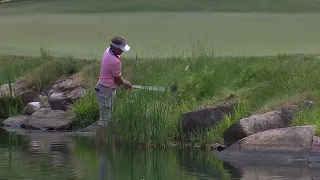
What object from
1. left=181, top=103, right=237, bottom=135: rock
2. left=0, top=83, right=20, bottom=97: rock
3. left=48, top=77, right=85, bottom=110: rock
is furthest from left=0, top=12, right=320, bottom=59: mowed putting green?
left=181, top=103, right=237, bottom=135: rock

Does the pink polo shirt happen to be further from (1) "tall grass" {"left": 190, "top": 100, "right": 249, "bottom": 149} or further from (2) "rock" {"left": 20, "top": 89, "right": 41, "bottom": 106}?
(2) "rock" {"left": 20, "top": 89, "right": 41, "bottom": 106}

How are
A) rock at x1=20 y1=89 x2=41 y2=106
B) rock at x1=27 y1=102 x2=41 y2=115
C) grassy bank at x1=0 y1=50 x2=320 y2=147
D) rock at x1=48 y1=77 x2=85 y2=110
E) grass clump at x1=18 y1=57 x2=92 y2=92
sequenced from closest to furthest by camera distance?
grassy bank at x1=0 y1=50 x2=320 y2=147 → rock at x1=48 y1=77 x2=85 y2=110 → rock at x1=27 y1=102 x2=41 y2=115 → rock at x1=20 y1=89 x2=41 y2=106 → grass clump at x1=18 y1=57 x2=92 y2=92

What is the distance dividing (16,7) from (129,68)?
13.0m

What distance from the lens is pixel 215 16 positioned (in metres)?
28.3

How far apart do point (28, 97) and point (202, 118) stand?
24.1ft

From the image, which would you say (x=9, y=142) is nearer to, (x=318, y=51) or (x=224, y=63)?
(x=224, y=63)

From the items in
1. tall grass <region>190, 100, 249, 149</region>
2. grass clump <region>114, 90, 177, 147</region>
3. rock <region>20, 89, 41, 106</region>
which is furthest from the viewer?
rock <region>20, 89, 41, 106</region>

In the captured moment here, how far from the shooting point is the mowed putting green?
74.6 feet

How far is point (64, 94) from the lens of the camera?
21.6m

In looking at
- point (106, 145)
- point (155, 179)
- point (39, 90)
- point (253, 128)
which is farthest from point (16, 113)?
point (155, 179)

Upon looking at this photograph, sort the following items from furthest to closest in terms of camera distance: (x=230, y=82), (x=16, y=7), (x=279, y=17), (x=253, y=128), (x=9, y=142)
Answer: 1. (x=16, y=7)
2. (x=279, y=17)
3. (x=230, y=82)
4. (x=9, y=142)
5. (x=253, y=128)

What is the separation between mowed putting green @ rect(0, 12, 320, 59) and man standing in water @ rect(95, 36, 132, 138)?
5863 millimetres

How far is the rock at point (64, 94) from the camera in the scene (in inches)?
833

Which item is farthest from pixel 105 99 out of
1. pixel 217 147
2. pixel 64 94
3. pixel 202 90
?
pixel 64 94
